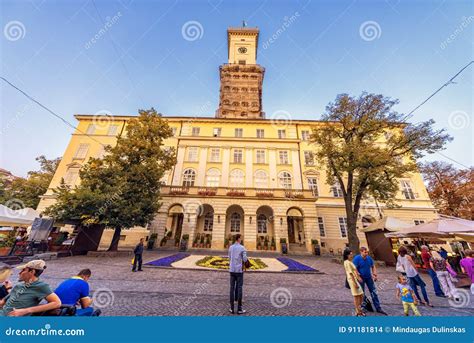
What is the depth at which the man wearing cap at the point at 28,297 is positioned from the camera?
2.68 meters

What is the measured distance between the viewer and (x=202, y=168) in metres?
24.1

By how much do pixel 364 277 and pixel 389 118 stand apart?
15258 mm

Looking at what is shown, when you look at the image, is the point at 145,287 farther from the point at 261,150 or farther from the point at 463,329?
the point at 261,150

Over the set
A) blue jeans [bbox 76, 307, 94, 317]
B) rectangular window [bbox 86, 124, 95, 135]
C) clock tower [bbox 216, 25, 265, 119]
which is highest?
clock tower [bbox 216, 25, 265, 119]

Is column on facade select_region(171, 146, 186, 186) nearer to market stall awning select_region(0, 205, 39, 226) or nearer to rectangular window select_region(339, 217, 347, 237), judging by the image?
market stall awning select_region(0, 205, 39, 226)

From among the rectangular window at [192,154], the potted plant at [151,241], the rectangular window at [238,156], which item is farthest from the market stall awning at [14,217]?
the rectangular window at [238,156]

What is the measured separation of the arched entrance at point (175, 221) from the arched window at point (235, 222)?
5933mm

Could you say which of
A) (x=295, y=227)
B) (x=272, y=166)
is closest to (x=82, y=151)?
(x=272, y=166)

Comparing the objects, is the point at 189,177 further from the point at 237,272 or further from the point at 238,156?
the point at 237,272

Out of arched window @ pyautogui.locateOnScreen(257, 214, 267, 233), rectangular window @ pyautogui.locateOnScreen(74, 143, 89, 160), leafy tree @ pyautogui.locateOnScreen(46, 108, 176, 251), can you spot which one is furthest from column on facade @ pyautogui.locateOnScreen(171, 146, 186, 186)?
rectangular window @ pyautogui.locateOnScreen(74, 143, 89, 160)

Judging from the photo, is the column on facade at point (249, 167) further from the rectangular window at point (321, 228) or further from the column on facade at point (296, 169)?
the rectangular window at point (321, 228)

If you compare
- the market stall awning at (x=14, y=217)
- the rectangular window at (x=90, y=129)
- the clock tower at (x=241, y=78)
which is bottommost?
the market stall awning at (x=14, y=217)

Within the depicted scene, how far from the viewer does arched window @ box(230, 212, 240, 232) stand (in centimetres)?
2205

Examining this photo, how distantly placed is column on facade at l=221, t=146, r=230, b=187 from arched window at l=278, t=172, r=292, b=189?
6.80m
